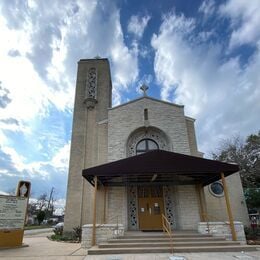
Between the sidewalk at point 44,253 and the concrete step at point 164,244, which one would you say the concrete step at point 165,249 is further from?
the sidewalk at point 44,253

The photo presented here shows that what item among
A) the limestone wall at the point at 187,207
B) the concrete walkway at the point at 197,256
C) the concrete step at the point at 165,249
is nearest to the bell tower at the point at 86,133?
the limestone wall at the point at 187,207

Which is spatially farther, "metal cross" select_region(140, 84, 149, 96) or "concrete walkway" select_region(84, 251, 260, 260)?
"metal cross" select_region(140, 84, 149, 96)

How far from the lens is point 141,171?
864cm

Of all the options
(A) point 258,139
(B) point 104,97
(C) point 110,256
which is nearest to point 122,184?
(C) point 110,256

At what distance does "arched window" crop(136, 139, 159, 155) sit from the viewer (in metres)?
13.1

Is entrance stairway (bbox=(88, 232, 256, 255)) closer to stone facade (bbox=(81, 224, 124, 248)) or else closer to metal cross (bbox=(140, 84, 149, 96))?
stone facade (bbox=(81, 224, 124, 248))

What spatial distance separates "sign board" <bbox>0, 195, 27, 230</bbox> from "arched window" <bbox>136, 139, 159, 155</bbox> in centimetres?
705

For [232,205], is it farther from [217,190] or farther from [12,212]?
[12,212]

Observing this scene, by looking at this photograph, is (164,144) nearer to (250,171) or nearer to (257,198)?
(257,198)

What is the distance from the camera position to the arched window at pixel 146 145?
13150 millimetres

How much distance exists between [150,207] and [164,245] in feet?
13.8

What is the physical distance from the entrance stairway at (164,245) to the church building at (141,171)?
5.79ft

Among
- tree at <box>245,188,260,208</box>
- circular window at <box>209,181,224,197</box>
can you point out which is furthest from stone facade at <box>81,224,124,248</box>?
tree at <box>245,188,260,208</box>

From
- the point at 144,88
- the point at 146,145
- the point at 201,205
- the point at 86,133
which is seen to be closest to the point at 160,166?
the point at 201,205
